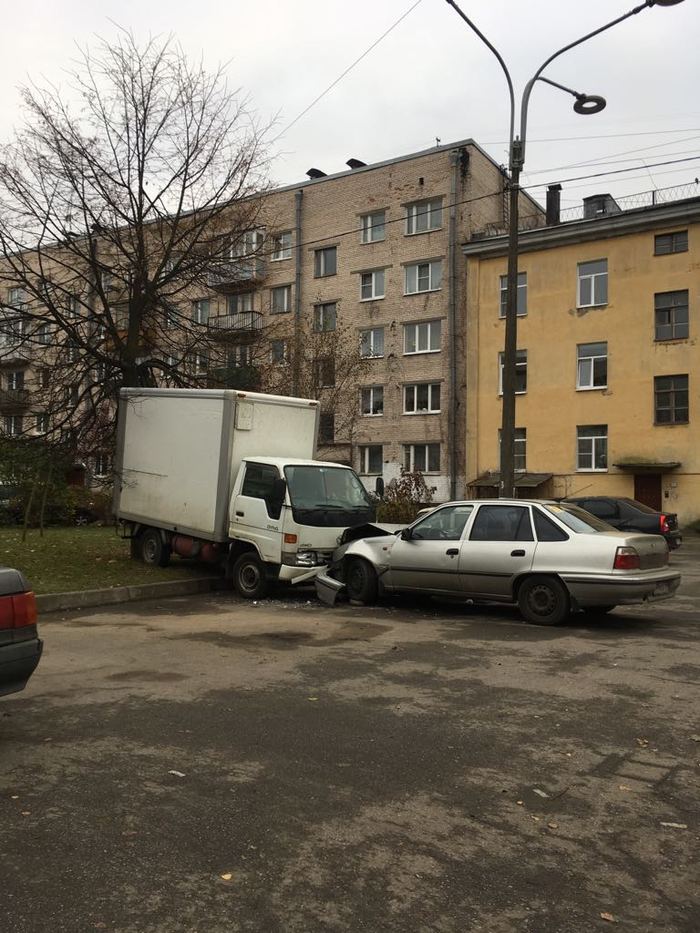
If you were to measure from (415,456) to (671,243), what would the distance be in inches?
541

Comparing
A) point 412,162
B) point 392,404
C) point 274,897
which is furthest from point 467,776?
point 412,162

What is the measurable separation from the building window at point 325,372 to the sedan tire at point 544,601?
66.8ft

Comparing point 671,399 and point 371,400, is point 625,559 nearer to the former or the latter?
point 671,399

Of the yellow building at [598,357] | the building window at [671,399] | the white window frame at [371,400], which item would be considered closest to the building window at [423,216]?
the yellow building at [598,357]

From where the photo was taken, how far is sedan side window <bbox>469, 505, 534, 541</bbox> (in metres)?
10.1

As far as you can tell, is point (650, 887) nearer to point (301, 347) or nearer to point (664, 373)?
point (301, 347)

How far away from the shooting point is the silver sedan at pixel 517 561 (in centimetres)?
936

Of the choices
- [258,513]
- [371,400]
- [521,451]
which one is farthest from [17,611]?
[371,400]

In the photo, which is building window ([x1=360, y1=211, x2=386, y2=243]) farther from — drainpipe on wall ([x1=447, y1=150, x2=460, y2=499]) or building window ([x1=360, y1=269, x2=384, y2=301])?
drainpipe on wall ([x1=447, y1=150, x2=460, y2=499])

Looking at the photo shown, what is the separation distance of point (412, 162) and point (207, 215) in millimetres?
24017

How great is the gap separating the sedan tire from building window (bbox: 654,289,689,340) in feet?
79.1

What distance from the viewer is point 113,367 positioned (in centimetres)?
1552

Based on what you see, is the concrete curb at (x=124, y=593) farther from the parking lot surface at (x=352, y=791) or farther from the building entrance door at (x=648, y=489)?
the building entrance door at (x=648, y=489)

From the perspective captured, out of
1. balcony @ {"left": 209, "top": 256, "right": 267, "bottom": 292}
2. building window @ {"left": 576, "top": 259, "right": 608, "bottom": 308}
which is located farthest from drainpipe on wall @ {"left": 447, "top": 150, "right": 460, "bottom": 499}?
balcony @ {"left": 209, "top": 256, "right": 267, "bottom": 292}
